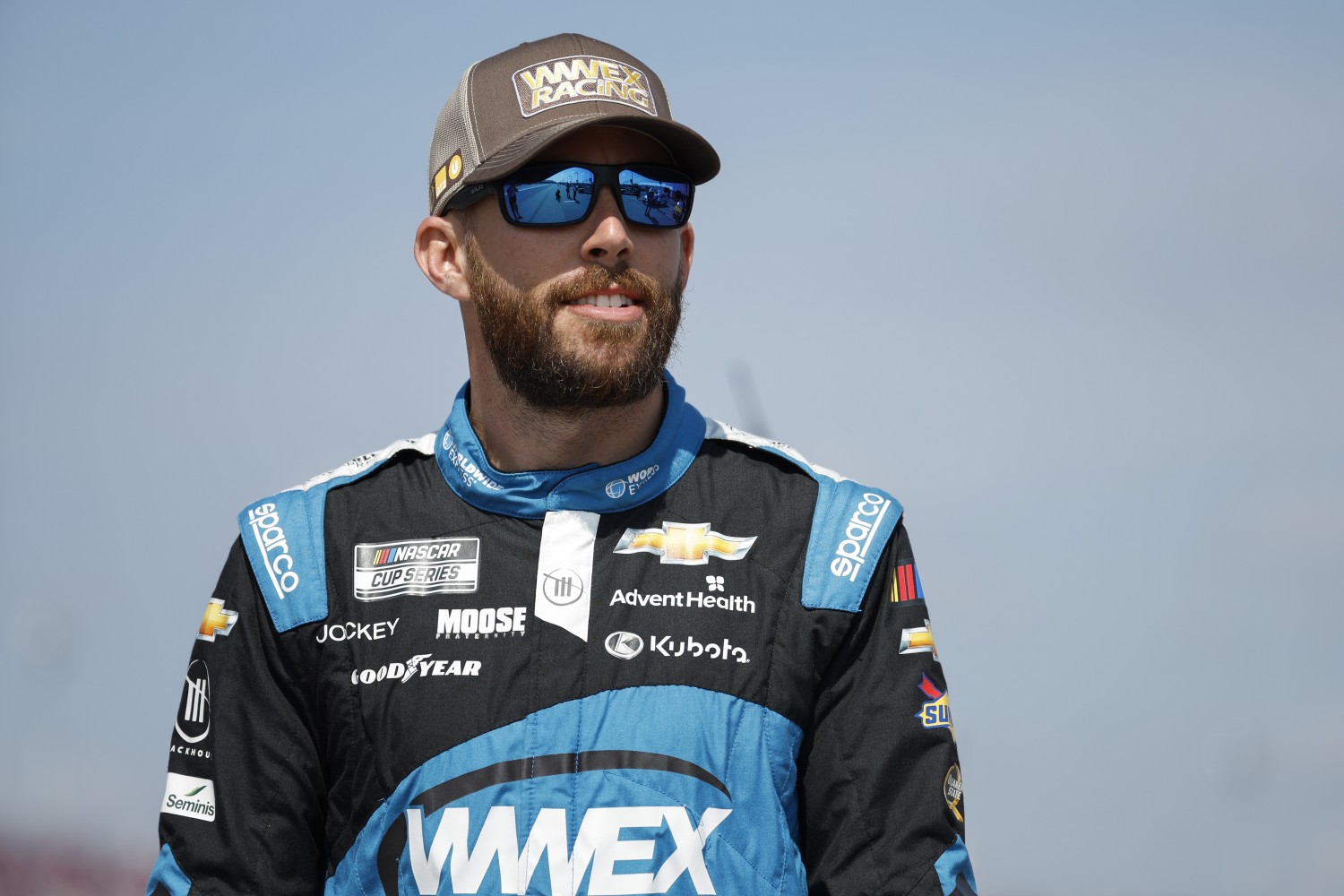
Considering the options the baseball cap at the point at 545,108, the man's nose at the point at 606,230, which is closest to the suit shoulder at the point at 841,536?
the man's nose at the point at 606,230

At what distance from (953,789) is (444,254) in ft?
6.94

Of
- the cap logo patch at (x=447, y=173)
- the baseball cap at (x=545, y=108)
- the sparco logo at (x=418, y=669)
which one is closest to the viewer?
the sparco logo at (x=418, y=669)

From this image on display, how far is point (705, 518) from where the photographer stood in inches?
168

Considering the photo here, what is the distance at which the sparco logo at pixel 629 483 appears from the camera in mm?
4242

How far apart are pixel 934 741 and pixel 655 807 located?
74 cm

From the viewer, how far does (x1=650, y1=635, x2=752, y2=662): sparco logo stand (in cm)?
399

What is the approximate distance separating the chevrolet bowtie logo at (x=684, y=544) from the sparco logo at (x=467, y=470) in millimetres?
409

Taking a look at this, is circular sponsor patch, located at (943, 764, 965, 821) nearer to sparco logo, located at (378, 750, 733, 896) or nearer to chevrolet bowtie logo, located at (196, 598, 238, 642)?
sparco logo, located at (378, 750, 733, 896)

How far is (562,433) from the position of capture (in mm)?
4316

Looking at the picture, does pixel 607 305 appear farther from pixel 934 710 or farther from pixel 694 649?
pixel 934 710

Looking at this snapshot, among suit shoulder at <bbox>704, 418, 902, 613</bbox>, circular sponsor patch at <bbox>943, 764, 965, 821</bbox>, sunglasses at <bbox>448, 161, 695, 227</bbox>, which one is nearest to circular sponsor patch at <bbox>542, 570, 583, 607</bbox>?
suit shoulder at <bbox>704, 418, 902, 613</bbox>

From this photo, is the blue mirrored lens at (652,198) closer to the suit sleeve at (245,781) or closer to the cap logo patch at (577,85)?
the cap logo patch at (577,85)

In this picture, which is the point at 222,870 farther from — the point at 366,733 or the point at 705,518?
the point at 705,518

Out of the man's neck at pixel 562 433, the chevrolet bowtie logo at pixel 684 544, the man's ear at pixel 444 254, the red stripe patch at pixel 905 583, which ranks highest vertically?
the man's ear at pixel 444 254
